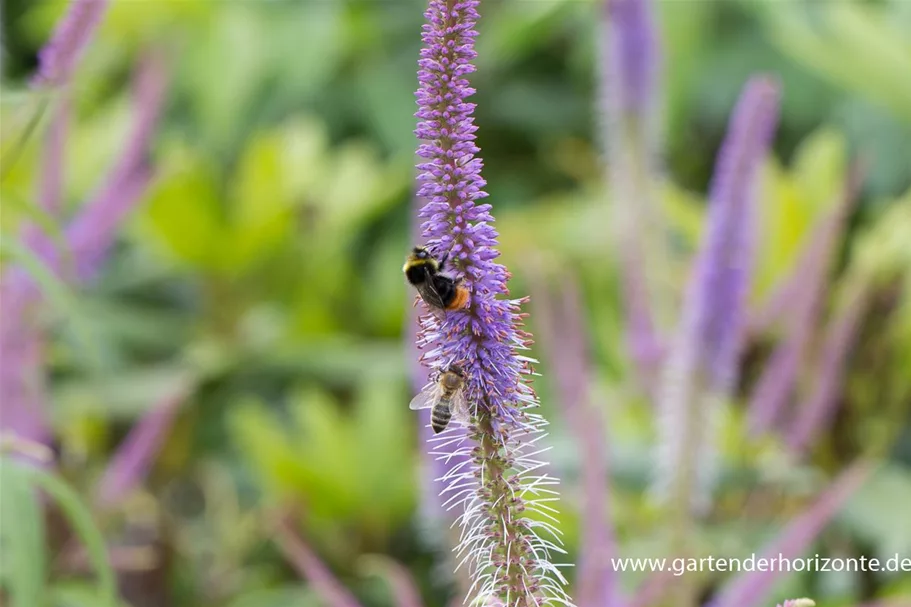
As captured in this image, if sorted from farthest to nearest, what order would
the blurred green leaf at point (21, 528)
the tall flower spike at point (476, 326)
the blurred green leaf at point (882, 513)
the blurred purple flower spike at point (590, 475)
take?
the blurred green leaf at point (882, 513) → the blurred purple flower spike at point (590, 475) → the blurred green leaf at point (21, 528) → the tall flower spike at point (476, 326)

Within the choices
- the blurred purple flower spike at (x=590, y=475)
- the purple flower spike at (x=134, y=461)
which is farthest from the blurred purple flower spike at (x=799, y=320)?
the purple flower spike at (x=134, y=461)

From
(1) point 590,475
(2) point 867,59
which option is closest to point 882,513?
(1) point 590,475

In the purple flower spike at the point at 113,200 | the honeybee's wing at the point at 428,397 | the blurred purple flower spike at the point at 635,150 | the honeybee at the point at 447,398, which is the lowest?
the honeybee at the point at 447,398

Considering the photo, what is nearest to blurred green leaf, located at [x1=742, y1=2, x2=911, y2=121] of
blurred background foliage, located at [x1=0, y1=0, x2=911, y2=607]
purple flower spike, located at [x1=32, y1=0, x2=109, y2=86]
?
blurred background foliage, located at [x1=0, y1=0, x2=911, y2=607]

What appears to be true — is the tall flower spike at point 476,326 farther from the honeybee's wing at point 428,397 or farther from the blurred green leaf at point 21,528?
A: the blurred green leaf at point 21,528

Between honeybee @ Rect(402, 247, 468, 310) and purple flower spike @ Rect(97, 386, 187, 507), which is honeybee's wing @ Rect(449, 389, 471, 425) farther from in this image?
purple flower spike @ Rect(97, 386, 187, 507)

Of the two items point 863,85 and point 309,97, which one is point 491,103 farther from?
point 863,85
